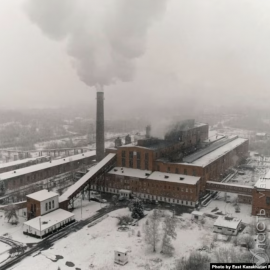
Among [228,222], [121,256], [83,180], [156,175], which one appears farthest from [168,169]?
[121,256]

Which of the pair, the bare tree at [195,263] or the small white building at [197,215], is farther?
the small white building at [197,215]

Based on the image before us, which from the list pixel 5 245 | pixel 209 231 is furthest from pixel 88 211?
pixel 209 231

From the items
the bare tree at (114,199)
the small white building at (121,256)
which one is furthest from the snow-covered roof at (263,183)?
the small white building at (121,256)

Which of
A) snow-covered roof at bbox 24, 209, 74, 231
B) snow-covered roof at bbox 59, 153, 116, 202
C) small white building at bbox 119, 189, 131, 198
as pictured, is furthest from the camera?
small white building at bbox 119, 189, 131, 198

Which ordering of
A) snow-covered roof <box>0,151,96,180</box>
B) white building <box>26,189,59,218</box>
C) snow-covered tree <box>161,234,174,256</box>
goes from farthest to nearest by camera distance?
snow-covered roof <box>0,151,96,180</box> < white building <box>26,189,59,218</box> < snow-covered tree <box>161,234,174,256</box>

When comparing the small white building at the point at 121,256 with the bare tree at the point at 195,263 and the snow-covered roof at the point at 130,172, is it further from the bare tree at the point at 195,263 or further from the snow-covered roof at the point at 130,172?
the snow-covered roof at the point at 130,172

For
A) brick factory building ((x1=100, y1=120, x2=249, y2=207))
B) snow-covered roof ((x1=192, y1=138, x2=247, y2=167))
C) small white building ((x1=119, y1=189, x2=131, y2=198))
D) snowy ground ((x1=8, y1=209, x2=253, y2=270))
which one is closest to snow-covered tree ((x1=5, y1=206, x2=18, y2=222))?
snowy ground ((x1=8, y1=209, x2=253, y2=270))

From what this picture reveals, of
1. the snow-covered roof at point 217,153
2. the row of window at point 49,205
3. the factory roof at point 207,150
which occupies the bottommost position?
the row of window at point 49,205

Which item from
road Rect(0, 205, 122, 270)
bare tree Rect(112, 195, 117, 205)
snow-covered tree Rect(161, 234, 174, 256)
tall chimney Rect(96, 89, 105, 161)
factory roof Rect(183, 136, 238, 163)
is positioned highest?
tall chimney Rect(96, 89, 105, 161)

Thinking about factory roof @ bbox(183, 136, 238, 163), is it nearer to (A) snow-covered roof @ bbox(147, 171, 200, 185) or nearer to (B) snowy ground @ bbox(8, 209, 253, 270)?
(A) snow-covered roof @ bbox(147, 171, 200, 185)
